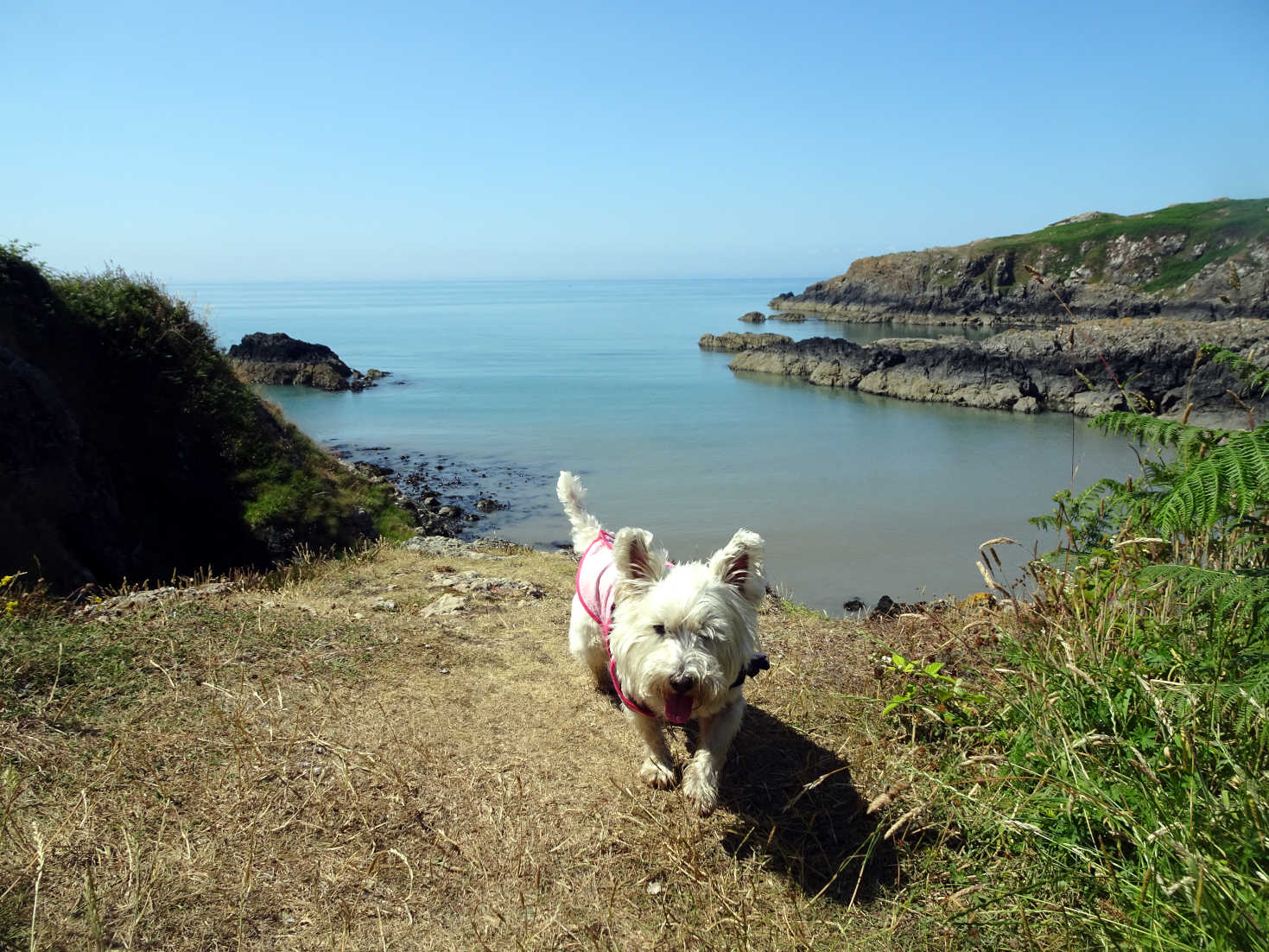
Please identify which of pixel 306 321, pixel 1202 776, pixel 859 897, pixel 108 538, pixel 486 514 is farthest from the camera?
pixel 306 321

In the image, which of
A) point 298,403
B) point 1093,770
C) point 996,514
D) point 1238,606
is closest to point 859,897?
point 1093,770

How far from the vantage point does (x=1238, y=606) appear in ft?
10.3

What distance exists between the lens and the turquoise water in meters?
15.8

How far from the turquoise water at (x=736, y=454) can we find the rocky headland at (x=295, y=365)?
3.54ft

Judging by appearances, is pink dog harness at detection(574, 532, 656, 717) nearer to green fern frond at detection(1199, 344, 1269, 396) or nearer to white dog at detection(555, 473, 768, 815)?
white dog at detection(555, 473, 768, 815)

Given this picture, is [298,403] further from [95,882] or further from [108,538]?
[95,882]

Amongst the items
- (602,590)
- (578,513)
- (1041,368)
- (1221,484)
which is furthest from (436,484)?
(1041,368)

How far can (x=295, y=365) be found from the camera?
40.2 metres

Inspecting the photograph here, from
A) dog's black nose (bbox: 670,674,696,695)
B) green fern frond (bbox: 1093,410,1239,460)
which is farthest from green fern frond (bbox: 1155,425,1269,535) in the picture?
dog's black nose (bbox: 670,674,696,695)

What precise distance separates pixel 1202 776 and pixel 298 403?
3661cm

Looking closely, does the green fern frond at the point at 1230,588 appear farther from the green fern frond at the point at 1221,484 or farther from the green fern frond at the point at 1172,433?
the green fern frond at the point at 1172,433

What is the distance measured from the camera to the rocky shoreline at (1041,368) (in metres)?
31.2

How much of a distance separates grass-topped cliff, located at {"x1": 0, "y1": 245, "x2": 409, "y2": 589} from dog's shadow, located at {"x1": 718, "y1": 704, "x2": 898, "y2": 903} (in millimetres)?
8164

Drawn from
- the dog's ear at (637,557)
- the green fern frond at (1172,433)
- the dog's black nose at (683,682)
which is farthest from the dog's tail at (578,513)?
the green fern frond at (1172,433)
